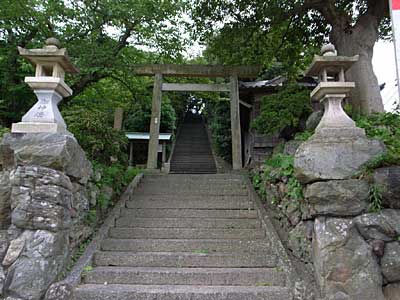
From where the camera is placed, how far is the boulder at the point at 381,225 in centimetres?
295

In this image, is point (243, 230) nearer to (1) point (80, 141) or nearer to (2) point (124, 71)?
(1) point (80, 141)

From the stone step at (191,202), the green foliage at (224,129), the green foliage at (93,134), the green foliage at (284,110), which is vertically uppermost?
the green foliage at (224,129)

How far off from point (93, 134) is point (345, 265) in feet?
14.4

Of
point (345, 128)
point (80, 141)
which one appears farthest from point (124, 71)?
point (345, 128)

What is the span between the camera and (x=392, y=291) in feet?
9.54

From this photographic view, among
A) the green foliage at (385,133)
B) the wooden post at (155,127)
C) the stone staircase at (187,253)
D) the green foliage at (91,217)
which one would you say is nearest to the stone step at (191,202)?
the stone staircase at (187,253)

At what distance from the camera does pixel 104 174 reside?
5125mm

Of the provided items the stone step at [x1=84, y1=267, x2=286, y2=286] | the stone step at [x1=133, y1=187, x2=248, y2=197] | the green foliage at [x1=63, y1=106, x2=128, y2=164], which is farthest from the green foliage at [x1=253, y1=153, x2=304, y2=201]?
the green foliage at [x1=63, y1=106, x2=128, y2=164]

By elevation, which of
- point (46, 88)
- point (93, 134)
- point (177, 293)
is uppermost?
point (46, 88)

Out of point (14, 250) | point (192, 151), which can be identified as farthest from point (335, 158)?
point (192, 151)

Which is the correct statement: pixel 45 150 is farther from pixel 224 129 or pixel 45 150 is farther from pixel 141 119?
pixel 141 119

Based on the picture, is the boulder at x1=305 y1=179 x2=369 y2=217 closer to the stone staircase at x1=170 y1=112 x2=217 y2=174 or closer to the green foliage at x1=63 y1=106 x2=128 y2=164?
the green foliage at x1=63 y1=106 x2=128 y2=164

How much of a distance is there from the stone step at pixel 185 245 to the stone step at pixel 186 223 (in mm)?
469

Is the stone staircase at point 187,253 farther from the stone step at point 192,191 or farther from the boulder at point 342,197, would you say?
the boulder at point 342,197
